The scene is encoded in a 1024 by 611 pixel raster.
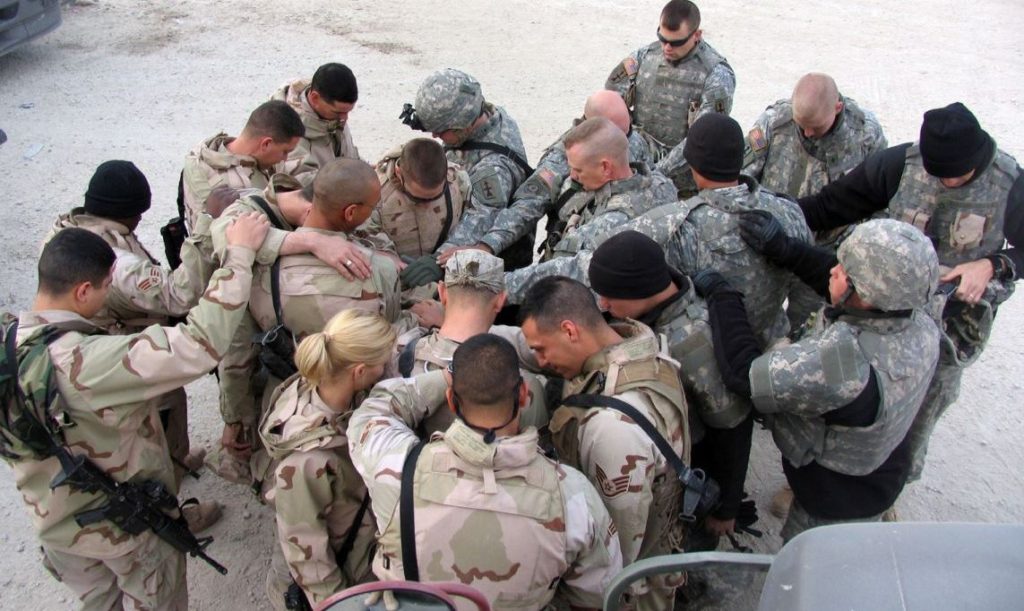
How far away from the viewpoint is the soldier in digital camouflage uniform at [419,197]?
3789mm

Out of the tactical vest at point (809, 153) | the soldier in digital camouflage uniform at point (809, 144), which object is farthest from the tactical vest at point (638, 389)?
the tactical vest at point (809, 153)

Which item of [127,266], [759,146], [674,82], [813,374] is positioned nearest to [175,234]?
[127,266]

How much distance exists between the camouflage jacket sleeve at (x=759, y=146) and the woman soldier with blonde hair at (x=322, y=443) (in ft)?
9.92

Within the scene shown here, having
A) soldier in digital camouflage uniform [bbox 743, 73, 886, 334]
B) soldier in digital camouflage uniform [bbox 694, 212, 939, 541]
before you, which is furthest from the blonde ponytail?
soldier in digital camouflage uniform [bbox 743, 73, 886, 334]

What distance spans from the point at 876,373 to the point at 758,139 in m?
2.45

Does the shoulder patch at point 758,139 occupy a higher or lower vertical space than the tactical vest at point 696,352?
higher

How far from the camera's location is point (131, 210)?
11.5 ft

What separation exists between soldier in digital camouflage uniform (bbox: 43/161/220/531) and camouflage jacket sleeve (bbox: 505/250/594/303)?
141 cm

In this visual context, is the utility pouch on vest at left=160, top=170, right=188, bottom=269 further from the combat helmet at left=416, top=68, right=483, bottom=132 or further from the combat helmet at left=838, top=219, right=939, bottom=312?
the combat helmet at left=838, top=219, right=939, bottom=312

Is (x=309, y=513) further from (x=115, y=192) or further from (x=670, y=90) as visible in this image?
(x=670, y=90)

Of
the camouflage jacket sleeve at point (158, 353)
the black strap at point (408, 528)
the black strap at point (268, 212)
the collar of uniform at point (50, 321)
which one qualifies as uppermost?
the black strap at point (268, 212)

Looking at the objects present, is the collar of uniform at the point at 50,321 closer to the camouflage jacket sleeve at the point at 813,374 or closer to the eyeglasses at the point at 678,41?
the camouflage jacket sleeve at the point at 813,374

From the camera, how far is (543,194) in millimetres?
4406

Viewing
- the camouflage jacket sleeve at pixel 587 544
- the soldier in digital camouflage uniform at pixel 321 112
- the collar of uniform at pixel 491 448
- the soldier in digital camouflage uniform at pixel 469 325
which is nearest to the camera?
the collar of uniform at pixel 491 448
